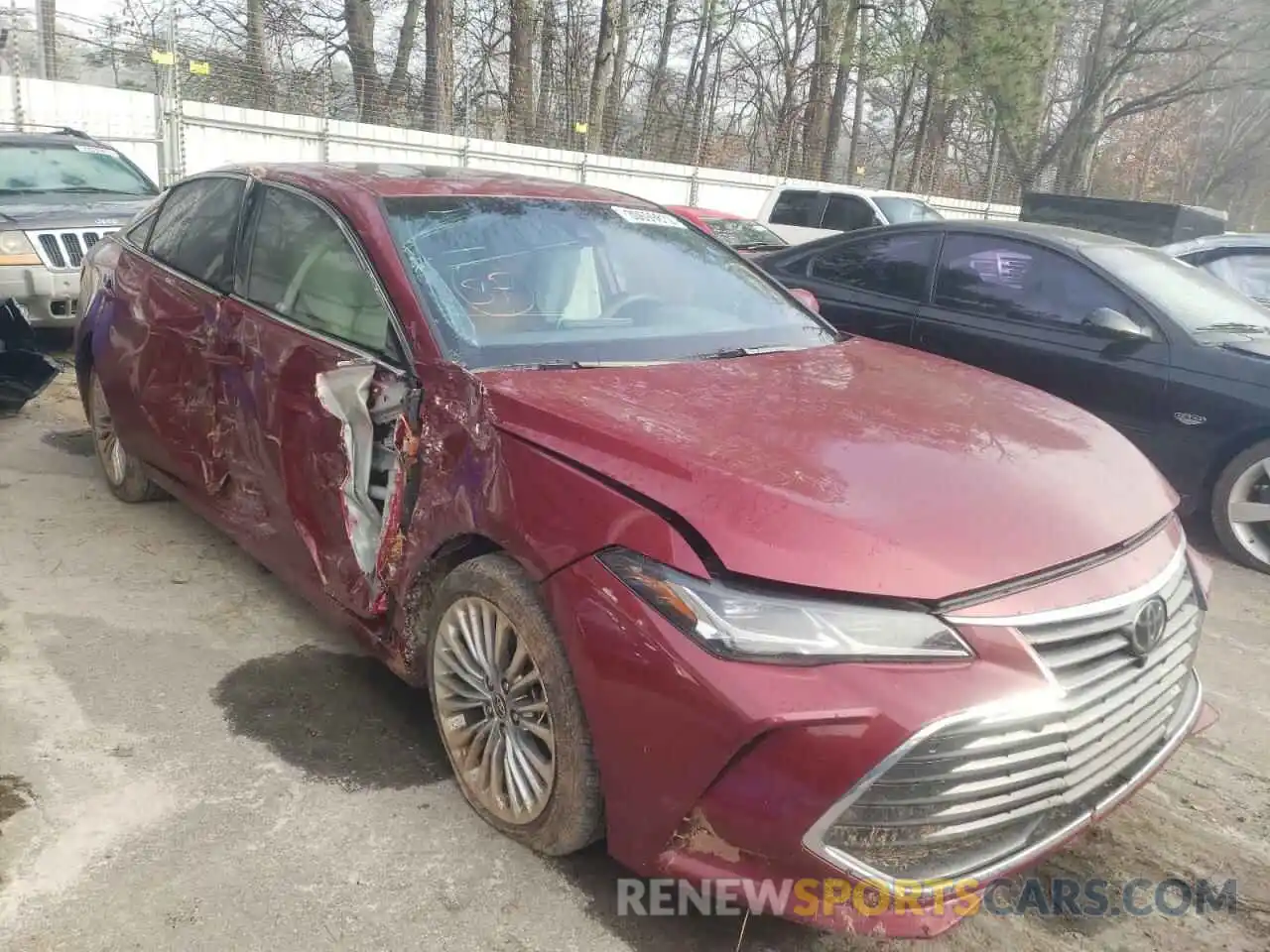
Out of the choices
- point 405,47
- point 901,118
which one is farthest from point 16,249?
point 901,118

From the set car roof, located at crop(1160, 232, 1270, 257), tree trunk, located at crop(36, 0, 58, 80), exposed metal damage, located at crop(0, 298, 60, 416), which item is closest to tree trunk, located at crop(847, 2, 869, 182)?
tree trunk, located at crop(36, 0, 58, 80)

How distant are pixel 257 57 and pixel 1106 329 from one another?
55.1 feet

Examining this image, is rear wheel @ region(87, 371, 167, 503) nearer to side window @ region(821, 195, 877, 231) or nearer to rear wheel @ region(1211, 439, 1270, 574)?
rear wheel @ region(1211, 439, 1270, 574)

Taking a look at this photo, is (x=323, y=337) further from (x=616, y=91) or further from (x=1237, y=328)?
(x=616, y=91)

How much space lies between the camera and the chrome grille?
1.83m

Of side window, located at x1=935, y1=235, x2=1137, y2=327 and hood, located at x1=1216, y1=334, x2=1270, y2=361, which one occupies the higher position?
side window, located at x1=935, y1=235, x2=1137, y2=327

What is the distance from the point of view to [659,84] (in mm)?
27609

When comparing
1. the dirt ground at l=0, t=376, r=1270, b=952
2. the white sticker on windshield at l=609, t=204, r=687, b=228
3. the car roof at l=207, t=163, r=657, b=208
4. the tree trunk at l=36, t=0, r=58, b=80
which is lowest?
the dirt ground at l=0, t=376, r=1270, b=952

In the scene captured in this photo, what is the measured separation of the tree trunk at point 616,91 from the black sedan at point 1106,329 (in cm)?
1776

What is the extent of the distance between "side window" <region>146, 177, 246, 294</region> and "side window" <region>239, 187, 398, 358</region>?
21cm

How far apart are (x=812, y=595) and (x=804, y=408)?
77 centimetres

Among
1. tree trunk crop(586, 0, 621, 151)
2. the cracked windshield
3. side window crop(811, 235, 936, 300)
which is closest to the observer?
the cracked windshield

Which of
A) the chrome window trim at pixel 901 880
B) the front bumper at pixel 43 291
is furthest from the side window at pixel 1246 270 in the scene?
the front bumper at pixel 43 291

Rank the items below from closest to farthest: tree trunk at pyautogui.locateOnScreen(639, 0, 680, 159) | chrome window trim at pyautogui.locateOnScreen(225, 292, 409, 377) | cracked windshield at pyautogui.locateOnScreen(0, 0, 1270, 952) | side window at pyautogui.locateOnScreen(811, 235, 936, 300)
Answer: cracked windshield at pyautogui.locateOnScreen(0, 0, 1270, 952) → chrome window trim at pyautogui.locateOnScreen(225, 292, 409, 377) → side window at pyautogui.locateOnScreen(811, 235, 936, 300) → tree trunk at pyautogui.locateOnScreen(639, 0, 680, 159)
